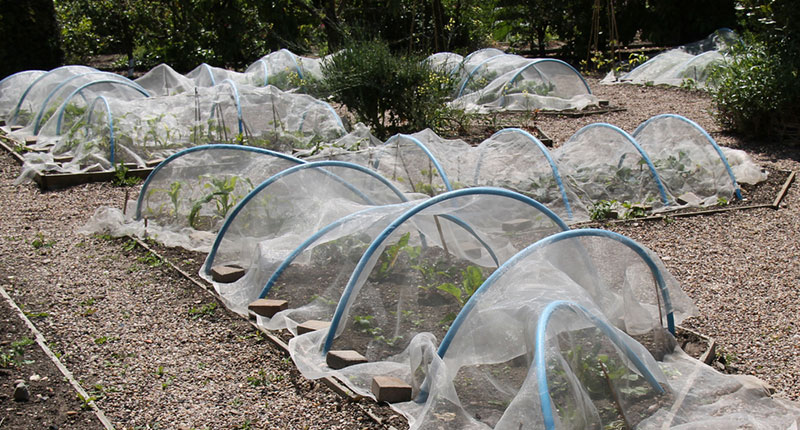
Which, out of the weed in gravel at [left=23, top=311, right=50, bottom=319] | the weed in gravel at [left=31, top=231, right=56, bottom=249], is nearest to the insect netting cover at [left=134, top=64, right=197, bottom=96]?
the weed in gravel at [left=31, top=231, right=56, bottom=249]

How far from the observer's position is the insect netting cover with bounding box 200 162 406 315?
18.3 ft

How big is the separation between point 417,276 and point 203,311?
5.33 feet

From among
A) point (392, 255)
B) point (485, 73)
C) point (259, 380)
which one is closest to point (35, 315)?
point (259, 380)

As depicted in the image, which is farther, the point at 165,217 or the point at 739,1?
the point at 739,1

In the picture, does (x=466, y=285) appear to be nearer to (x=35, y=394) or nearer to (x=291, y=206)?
(x=291, y=206)

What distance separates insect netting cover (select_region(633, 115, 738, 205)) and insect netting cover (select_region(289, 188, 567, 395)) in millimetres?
3465

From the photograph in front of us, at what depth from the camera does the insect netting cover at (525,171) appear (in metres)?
7.20

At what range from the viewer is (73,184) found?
8.50 m

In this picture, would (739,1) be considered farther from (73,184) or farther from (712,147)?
(73,184)

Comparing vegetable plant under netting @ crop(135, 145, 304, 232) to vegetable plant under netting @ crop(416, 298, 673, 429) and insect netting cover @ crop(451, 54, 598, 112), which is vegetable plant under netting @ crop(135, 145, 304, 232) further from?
insect netting cover @ crop(451, 54, 598, 112)

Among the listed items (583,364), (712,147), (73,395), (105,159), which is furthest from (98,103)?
(583,364)

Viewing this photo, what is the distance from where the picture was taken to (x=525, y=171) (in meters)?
7.54

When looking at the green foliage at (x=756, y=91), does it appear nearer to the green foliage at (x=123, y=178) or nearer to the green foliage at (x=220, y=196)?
the green foliage at (x=220, y=196)

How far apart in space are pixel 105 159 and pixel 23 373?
524 cm
